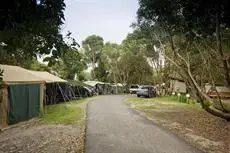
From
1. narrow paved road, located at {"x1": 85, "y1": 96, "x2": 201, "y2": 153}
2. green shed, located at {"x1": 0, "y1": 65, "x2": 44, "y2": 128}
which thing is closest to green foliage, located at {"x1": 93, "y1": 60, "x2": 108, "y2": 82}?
green shed, located at {"x1": 0, "y1": 65, "x2": 44, "y2": 128}

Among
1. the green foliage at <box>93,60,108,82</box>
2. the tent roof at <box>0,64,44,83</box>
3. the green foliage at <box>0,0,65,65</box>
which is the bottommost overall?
the tent roof at <box>0,64,44,83</box>

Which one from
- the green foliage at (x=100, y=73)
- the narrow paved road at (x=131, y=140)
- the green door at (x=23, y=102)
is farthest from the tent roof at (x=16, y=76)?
the green foliage at (x=100, y=73)

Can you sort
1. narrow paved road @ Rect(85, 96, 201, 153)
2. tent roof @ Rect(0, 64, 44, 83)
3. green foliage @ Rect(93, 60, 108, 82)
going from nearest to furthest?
narrow paved road @ Rect(85, 96, 201, 153) < tent roof @ Rect(0, 64, 44, 83) < green foliage @ Rect(93, 60, 108, 82)

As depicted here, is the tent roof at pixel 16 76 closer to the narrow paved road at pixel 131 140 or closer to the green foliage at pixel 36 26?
the narrow paved road at pixel 131 140

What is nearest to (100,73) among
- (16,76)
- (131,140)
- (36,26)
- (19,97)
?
(16,76)

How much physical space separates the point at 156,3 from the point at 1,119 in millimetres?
8435

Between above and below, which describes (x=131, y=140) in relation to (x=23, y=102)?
below

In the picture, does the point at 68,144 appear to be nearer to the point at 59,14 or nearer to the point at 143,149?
the point at 143,149

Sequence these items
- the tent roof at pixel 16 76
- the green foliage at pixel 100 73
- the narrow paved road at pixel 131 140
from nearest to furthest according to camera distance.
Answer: the narrow paved road at pixel 131 140
the tent roof at pixel 16 76
the green foliage at pixel 100 73

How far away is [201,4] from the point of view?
30.1ft

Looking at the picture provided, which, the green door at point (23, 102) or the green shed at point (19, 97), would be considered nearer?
the green shed at point (19, 97)

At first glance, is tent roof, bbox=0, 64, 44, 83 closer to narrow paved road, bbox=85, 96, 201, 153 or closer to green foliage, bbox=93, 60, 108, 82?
narrow paved road, bbox=85, 96, 201, 153

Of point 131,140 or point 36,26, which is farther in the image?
point 131,140

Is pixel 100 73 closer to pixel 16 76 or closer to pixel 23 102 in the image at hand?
pixel 16 76
